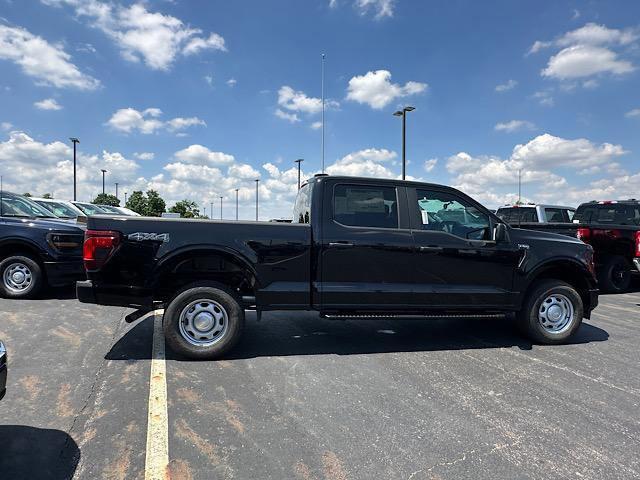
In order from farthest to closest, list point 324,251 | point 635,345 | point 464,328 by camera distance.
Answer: point 464,328
point 635,345
point 324,251

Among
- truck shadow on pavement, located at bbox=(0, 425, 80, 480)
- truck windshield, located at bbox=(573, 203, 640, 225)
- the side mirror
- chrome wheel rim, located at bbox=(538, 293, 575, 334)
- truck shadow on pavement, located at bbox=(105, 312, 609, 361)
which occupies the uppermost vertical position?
truck windshield, located at bbox=(573, 203, 640, 225)

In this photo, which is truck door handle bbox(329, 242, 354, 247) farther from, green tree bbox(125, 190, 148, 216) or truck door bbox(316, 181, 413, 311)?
green tree bbox(125, 190, 148, 216)

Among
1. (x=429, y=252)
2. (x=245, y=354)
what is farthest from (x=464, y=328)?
(x=245, y=354)

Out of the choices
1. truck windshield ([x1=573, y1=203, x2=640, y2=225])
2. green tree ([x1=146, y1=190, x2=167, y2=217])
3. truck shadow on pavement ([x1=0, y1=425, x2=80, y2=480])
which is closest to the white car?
truck shadow on pavement ([x1=0, y1=425, x2=80, y2=480])

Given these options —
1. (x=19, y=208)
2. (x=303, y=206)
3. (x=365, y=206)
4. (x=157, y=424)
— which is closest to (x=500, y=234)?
(x=365, y=206)

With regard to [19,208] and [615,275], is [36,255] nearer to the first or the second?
[19,208]

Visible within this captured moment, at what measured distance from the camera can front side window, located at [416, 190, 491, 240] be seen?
4922 mm

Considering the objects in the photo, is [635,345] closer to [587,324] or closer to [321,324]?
[587,324]

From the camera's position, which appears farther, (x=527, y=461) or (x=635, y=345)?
(x=635, y=345)

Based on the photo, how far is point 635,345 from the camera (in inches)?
207

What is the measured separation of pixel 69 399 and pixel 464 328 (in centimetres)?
488

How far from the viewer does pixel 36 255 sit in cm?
708

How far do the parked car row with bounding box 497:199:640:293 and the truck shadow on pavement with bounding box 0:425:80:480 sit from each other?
8357 mm

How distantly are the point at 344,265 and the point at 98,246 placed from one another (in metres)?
2.54
